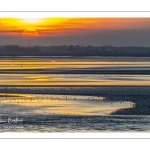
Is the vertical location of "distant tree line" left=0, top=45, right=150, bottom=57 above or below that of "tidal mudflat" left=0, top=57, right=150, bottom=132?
above

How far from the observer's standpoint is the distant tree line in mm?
10914

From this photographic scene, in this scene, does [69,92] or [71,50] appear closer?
[71,50]

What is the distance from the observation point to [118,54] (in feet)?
36.0

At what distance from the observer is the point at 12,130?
10852mm

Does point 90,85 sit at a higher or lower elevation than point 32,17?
lower

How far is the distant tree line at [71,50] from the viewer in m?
10.9

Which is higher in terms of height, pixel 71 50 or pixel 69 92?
pixel 71 50

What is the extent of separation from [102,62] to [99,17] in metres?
0.59

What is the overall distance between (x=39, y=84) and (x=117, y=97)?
39.3 inches

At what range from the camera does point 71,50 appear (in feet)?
35.9

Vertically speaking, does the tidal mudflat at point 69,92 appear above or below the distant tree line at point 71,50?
below
